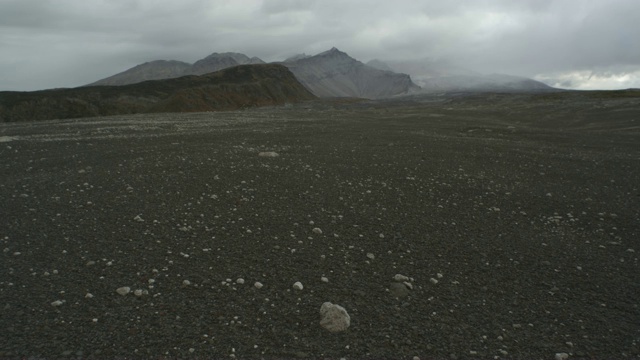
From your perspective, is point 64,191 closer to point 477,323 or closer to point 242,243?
point 242,243

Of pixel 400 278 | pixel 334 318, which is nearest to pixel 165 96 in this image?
pixel 400 278

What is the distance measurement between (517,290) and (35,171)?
1323cm

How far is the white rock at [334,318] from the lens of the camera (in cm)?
521

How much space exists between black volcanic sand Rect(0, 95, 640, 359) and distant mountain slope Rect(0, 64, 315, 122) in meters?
66.4

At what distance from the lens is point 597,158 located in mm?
18203

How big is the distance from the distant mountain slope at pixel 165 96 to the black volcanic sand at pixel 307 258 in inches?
2616

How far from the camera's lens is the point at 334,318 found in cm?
529

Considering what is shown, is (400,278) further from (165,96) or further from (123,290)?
(165,96)

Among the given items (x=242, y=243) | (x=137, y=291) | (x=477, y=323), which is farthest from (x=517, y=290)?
(x=137, y=291)

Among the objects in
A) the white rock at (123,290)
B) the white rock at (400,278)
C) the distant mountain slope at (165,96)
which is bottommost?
the white rock at (400,278)

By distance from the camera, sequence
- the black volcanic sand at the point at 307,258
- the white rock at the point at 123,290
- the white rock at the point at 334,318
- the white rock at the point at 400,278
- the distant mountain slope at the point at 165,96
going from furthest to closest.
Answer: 1. the distant mountain slope at the point at 165,96
2. the white rock at the point at 400,278
3. the white rock at the point at 123,290
4. the white rock at the point at 334,318
5. the black volcanic sand at the point at 307,258

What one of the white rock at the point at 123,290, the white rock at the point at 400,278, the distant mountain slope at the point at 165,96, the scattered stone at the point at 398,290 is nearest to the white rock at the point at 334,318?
the scattered stone at the point at 398,290

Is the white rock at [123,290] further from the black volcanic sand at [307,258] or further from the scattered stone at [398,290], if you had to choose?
the scattered stone at [398,290]

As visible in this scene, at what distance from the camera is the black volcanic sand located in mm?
4969
